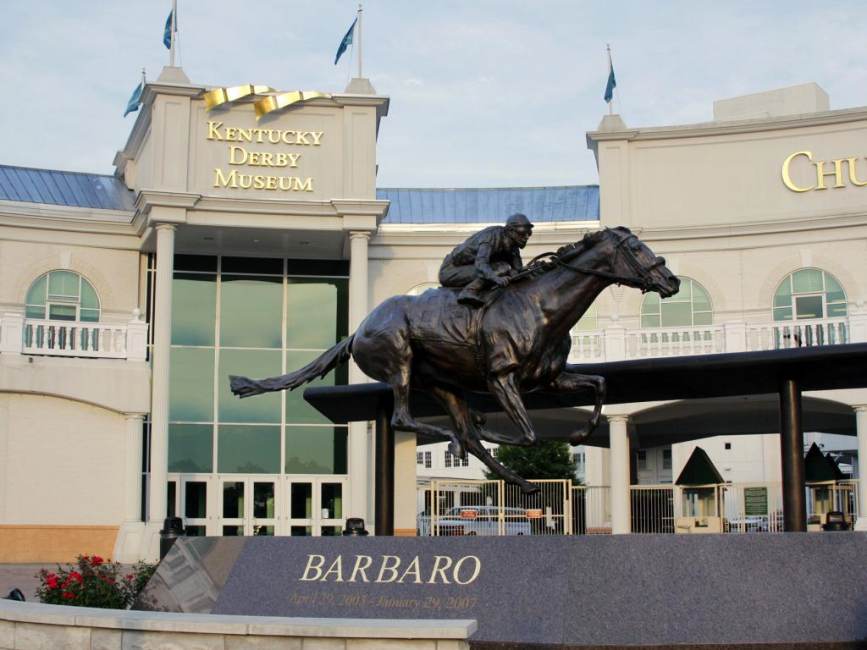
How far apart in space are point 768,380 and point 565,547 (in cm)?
370

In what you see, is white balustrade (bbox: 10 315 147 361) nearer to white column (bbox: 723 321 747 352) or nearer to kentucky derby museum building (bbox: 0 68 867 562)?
kentucky derby museum building (bbox: 0 68 867 562)

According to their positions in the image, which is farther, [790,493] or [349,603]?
[790,493]

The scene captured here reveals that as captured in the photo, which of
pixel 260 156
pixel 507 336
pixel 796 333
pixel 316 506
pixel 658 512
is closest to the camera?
pixel 507 336

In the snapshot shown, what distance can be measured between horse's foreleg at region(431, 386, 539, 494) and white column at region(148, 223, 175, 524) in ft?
71.0

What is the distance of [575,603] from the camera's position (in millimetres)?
9000

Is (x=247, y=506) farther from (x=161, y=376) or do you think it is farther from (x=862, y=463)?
(x=862, y=463)

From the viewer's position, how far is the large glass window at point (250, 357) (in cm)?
3481

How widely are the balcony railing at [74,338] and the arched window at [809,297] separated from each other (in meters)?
17.6

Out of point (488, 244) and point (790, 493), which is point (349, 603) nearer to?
point (488, 244)

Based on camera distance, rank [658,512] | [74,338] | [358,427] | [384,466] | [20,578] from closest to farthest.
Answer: [384,466] < [20,578] < [358,427] < [74,338] < [658,512]

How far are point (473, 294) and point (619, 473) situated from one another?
21.3 meters

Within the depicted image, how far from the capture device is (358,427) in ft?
107

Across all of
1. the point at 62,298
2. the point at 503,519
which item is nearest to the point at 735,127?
the point at 503,519

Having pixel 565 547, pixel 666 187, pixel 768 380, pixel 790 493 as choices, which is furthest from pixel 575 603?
pixel 666 187
